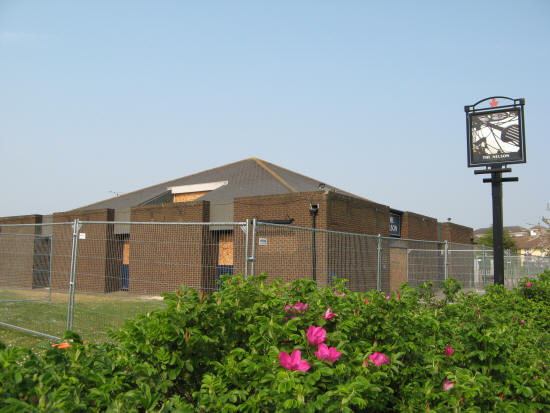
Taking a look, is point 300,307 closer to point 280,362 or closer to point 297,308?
point 297,308

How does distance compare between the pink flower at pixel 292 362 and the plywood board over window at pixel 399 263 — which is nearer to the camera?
the pink flower at pixel 292 362

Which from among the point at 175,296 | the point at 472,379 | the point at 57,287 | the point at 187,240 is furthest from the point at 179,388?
the point at 187,240

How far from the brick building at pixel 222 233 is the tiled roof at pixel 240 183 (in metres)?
0.07

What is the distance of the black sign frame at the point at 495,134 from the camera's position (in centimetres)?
961

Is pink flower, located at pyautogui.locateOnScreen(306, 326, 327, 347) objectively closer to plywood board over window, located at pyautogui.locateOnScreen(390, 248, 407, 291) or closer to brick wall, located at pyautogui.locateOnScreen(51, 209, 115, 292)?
brick wall, located at pyautogui.locateOnScreen(51, 209, 115, 292)

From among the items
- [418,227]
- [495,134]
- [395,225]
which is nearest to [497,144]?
[495,134]

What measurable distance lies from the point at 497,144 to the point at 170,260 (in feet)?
25.7

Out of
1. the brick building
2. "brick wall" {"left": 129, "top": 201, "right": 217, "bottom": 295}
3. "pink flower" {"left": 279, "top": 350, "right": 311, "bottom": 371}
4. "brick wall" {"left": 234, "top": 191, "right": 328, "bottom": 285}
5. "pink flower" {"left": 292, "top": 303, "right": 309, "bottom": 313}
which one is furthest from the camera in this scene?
"brick wall" {"left": 234, "top": 191, "right": 328, "bottom": 285}

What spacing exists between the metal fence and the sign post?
49.2 inches

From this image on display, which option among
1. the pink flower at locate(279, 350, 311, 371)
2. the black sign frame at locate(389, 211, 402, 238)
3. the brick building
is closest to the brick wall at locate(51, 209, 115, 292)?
the brick building

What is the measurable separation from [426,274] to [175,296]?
415 inches

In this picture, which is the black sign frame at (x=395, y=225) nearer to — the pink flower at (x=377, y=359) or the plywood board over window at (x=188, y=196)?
the plywood board over window at (x=188, y=196)

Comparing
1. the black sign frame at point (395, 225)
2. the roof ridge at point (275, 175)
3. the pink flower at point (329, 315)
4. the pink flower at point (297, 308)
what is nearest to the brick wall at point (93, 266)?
the pink flower at point (297, 308)

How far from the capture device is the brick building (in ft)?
29.8
